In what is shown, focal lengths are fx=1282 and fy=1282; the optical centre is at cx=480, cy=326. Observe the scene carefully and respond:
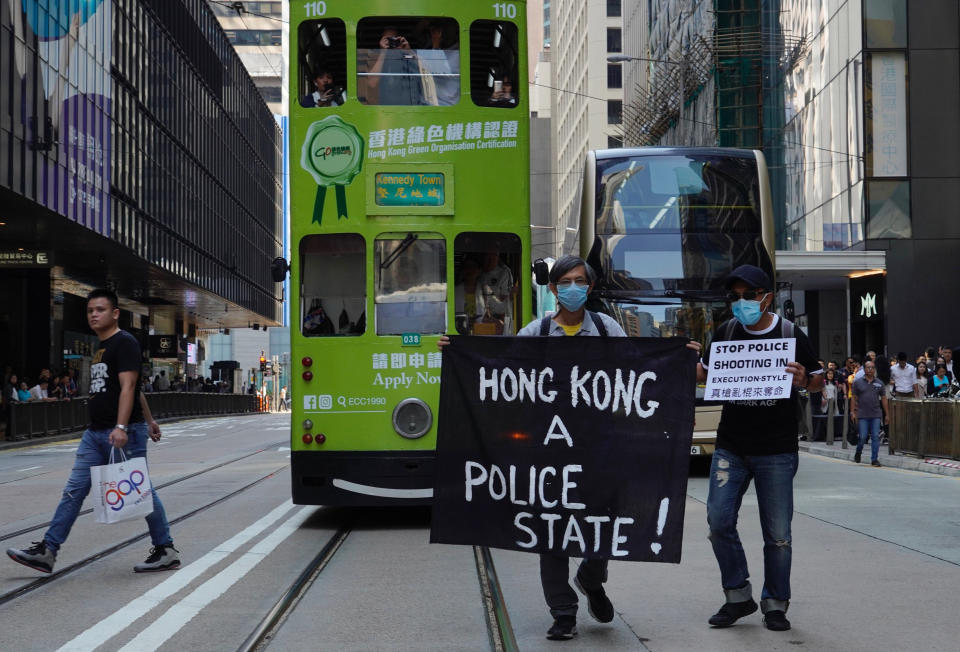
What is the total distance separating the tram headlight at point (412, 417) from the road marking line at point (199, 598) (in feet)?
4.24

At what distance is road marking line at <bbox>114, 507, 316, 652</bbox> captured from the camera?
238 inches

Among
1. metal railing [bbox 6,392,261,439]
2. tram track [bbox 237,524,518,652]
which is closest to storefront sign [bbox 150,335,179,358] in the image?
metal railing [bbox 6,392,261,439]

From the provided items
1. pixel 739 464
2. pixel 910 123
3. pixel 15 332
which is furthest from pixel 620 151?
pixel 15 332

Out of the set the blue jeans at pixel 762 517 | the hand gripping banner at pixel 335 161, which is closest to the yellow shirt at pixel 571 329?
the blue jeans at pixel 762 517

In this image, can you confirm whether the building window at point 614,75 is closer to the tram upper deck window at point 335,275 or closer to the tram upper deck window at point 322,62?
the tram upper deck window at point 322,62

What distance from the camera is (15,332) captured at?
4203 cm

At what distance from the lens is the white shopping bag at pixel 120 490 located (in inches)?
310

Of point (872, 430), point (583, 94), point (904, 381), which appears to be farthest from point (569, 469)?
point (583, 94)

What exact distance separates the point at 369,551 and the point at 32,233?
31.2m

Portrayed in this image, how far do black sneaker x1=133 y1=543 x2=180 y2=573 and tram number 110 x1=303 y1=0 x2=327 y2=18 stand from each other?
16.3 feet

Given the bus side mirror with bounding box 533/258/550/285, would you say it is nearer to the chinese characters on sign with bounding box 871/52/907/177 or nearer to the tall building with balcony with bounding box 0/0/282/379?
the chinese characters on sign with bounding box 871/52/907/177

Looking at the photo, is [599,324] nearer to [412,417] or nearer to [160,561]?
[160,561]

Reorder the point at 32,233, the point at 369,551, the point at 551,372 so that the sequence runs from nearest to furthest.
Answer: the point at 551,372, the point at 369,551, the point at 32,233

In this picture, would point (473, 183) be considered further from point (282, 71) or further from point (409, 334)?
point (282, 71)
